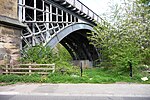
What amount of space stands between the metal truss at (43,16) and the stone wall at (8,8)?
1.79 m

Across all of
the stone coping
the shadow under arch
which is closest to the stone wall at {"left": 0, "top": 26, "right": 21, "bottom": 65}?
the stone coping

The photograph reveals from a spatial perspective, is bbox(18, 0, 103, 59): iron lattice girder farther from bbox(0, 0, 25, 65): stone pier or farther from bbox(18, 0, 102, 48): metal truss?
bbox(0, 0, 25, 65): stone pier

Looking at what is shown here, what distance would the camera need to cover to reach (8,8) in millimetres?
13359

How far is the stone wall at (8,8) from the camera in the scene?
509 inches

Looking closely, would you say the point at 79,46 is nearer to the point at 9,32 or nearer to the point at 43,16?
the point at 43,16

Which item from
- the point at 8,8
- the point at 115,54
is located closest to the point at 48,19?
the point at 8,8

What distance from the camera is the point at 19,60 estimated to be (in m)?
13.5

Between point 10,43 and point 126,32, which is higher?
point 126,32

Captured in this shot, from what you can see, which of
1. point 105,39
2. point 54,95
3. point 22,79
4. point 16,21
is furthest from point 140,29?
point 54,95

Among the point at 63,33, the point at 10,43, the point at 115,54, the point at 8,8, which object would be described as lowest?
the point at 115,54

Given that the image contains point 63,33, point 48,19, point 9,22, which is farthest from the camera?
point 63,33

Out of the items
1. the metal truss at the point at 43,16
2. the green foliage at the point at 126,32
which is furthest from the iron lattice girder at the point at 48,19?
the green foliage at the point at 126,32

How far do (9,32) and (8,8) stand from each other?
152 centimetres

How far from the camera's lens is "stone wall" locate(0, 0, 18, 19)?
12922 mm
